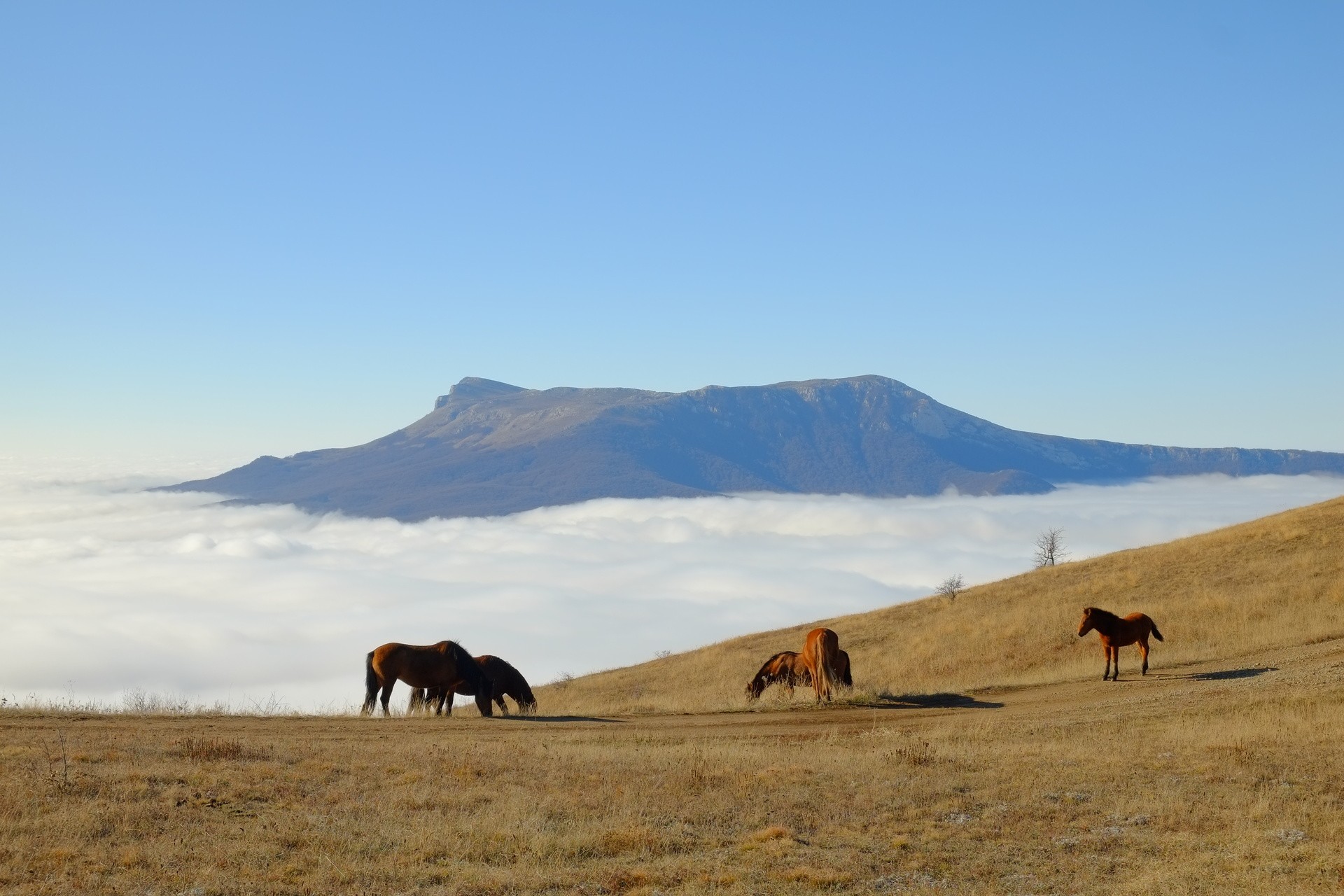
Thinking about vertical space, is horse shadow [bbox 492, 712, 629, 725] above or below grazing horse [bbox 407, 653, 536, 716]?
below

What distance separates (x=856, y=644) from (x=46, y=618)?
8160 inches

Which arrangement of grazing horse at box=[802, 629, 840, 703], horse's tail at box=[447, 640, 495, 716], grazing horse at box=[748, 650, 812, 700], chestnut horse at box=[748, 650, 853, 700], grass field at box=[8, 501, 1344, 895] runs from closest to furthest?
grass field at box=[8, 501, 1344, 895] < horse's tail at box=[447, 640, 495, 716] < grazing horse at box=[802, 629, 840, 703] < chestnut horse at box=[748, 650, 853, 700] < grazing horse at box=[748, 650, 812, 700]

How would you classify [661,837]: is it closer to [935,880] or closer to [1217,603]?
[935,880]

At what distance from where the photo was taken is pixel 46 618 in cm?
19962

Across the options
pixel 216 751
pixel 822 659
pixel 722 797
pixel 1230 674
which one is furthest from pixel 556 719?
pixel 1230 674

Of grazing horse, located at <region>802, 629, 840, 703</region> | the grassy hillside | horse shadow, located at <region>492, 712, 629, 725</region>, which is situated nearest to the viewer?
horse shadow, located at <region>492, 712, 629, 725</region>

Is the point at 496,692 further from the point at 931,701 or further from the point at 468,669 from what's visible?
the point at 931,701

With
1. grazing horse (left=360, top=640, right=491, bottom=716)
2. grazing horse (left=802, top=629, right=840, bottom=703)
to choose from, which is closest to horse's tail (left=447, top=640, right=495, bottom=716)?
grazing horse (left=360, top=640, right=491, bottom=716)

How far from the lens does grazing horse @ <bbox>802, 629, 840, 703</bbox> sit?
2419 centimetres

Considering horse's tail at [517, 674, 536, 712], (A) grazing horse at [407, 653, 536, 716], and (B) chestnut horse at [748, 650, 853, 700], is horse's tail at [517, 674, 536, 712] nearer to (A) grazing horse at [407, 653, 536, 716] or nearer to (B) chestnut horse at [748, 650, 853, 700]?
(A) grazing horse at [407, 653, 536, 716]

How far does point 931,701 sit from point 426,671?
11.0 m

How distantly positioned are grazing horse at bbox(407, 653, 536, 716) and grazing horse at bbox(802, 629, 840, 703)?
21.3 ft

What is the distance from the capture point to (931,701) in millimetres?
23016

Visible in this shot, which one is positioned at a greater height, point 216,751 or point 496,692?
point 216,751
